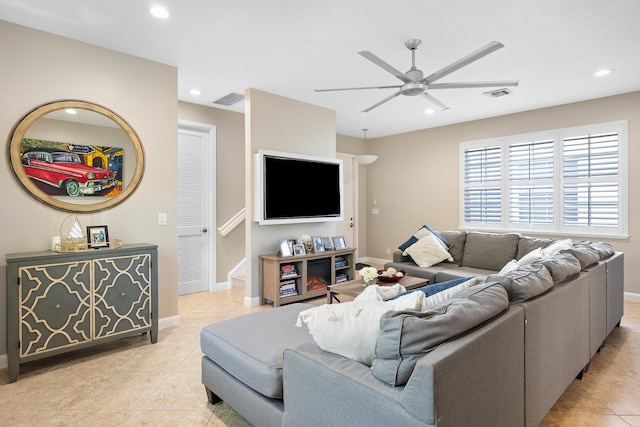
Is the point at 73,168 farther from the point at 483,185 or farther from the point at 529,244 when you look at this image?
the point at 483,185

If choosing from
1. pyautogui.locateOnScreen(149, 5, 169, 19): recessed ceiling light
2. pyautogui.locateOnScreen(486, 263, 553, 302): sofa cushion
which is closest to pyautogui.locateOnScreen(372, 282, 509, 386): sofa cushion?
pyautogui.locateOnScreen(486, 263, 553, 302): sofa cushion

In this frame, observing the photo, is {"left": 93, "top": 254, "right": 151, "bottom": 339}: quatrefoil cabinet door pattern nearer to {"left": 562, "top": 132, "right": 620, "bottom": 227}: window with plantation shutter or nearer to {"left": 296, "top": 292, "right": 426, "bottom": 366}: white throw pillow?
{"left": 296, "top": 292, "right": 426, "bottom": 366}: white throw pillow

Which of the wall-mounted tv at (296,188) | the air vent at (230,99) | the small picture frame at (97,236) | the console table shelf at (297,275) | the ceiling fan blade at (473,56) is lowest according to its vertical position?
the console table shelf at (297,275)

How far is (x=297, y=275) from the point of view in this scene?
14.7ft

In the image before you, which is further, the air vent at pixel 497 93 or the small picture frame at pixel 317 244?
the small picture frame at pixel 317 244

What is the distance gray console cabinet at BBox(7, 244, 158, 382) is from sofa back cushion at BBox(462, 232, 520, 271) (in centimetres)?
A: 365

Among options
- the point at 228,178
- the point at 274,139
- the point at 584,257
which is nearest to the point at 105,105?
the point at 274,139

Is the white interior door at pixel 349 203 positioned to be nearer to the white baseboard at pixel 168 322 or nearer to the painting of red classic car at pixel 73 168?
the white baseboard at pixel 168 322

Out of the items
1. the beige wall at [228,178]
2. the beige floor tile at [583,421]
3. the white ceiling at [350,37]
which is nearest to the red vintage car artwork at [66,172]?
the white ceiling at [350,37]

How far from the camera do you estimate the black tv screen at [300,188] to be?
14.4 ft

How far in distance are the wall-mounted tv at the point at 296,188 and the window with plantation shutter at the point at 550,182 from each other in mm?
2490

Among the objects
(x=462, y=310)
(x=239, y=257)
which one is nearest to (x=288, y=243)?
(x=239, y=257)

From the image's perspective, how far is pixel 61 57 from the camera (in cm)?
301

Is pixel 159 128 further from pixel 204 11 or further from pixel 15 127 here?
pixel 204 11
